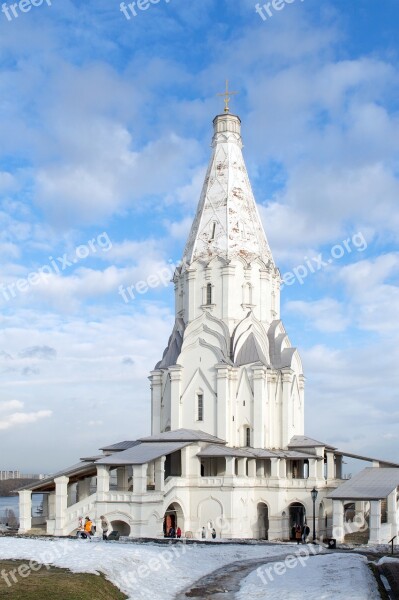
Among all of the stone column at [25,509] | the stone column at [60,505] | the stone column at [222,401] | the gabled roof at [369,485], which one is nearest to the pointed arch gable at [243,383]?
the stone column at [222,401]

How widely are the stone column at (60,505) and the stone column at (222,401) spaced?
9.29 m

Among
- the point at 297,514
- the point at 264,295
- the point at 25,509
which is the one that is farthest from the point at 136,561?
the point at 264,295

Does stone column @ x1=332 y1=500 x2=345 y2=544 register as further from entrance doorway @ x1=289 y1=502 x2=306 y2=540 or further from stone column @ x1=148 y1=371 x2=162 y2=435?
stone column @ x1=148 y1=371 x2=162 y2=435

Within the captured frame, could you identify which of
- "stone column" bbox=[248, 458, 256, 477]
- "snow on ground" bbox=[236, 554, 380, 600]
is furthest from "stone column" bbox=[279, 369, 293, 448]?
"snow on ground" bbox=[236, 554, 380, 600]

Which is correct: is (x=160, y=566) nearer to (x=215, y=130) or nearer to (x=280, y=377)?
(x=280, y=377)

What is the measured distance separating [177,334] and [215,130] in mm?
13656

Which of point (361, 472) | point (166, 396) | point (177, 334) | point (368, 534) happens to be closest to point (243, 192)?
point (177, 334)

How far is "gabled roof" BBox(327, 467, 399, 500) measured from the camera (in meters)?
36.6

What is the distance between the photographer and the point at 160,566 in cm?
2091

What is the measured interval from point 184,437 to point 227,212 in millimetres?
14303

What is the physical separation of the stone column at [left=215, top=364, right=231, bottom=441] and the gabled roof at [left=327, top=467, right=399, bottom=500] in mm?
A: 7521

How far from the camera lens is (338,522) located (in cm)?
3641

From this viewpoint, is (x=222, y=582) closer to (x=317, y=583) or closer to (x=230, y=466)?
(x=317, y=583)

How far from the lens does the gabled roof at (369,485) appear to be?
36594 mm
